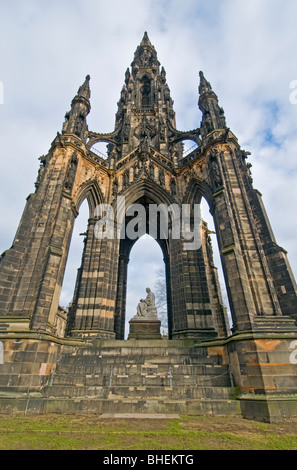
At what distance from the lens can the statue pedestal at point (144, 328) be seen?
11689 millimetres

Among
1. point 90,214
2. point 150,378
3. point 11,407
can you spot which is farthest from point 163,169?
point 11,407

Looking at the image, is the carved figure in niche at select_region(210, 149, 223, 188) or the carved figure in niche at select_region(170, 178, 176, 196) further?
the carved figure in niche at select_region(170, 178, 176, 196)

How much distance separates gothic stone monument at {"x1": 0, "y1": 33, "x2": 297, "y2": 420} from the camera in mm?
6465

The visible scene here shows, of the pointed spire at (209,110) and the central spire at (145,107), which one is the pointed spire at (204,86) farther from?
the central spire at (145,107)

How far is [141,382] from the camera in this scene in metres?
7.23

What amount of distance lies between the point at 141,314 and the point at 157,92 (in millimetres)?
21231

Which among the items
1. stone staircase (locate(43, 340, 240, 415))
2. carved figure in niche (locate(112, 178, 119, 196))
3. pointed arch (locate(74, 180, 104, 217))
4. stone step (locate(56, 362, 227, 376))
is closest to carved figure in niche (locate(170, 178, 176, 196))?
carved figure in niche (locate(112, 178, 119, 196))

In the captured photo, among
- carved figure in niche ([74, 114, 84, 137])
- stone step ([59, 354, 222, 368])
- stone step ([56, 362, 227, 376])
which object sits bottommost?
stone step ([56, 362, 227, 376])

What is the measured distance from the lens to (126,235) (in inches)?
763

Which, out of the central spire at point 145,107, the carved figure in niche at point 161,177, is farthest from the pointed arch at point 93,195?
the central spire at point 145,107

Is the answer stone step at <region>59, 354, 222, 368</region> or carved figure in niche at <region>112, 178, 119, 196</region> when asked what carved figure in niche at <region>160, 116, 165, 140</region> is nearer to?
carved figure in niche at <region>112, 178, 119, 196</region>

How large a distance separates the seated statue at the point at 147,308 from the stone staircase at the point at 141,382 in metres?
2.87

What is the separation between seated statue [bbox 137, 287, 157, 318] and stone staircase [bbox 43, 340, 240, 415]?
2872mm

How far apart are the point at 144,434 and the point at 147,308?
854 cm
